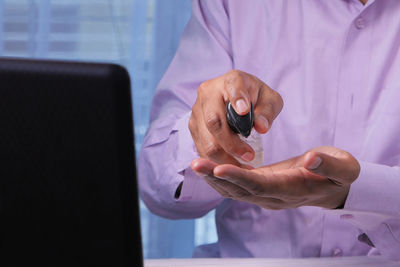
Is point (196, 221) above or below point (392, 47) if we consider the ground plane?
below

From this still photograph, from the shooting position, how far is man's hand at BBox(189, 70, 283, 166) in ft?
2.34

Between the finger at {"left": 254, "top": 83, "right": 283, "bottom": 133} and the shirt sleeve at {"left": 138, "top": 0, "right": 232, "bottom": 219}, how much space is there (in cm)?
21

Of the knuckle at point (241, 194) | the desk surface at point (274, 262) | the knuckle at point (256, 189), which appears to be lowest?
the desk surface at point (274, 262)

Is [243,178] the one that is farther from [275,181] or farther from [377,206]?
[377,206]

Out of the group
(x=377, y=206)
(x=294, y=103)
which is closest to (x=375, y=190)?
(x=377, y=206)

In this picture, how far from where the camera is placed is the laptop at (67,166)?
1.19ft

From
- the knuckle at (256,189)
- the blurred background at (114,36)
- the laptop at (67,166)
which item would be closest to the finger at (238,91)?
the knuckle at (256,189)

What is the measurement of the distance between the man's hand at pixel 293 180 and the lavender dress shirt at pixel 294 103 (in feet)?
0.78

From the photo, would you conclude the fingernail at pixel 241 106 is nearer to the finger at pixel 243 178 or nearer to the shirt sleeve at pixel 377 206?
the finger at pixel 243 178

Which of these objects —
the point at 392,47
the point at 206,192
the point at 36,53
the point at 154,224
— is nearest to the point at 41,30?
the point at 36,53

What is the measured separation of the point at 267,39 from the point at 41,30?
0.89 meters

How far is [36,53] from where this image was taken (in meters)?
1.71

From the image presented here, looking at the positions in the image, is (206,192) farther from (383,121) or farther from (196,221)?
(196,221)

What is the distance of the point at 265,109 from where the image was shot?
0.74 meters
